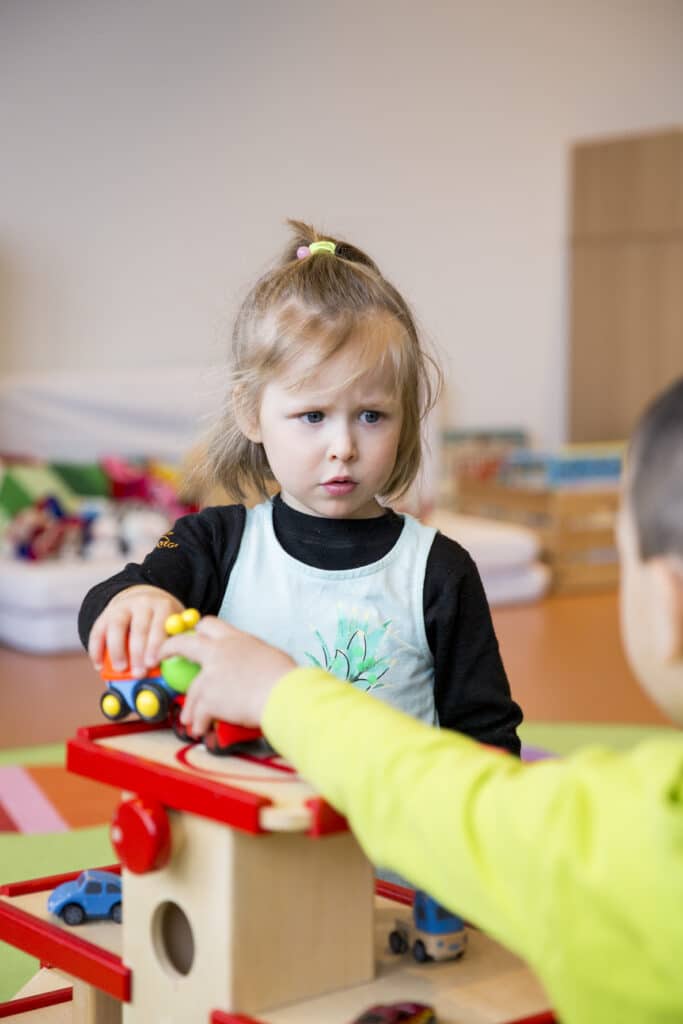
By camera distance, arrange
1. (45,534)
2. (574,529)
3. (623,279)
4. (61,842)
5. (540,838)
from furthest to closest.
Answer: (623,279) → (574,529) → (45,534) → (61,842) → (540,838)

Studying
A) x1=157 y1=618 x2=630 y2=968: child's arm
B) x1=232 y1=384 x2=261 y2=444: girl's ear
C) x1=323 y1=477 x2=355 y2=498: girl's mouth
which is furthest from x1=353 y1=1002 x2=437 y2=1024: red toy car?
x1=232 y1=384 x2=261 y2=444: girl's ear

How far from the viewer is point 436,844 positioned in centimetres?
76

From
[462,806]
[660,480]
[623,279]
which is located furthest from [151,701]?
[623,279]

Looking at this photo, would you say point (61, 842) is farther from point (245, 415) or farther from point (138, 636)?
point (138, 636)

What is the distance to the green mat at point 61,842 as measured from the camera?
1.62m

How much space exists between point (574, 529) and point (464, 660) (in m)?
3.22

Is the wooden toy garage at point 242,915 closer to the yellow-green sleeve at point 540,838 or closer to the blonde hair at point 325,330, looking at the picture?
the yellow-green sleeve at point 540,838

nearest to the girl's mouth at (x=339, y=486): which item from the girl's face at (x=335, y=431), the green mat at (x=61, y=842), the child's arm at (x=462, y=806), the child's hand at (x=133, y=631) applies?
the girl's face at (x=335, y=431)

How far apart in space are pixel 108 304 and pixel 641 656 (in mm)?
3943

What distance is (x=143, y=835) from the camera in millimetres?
903

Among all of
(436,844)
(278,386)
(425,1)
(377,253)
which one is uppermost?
(425,1)

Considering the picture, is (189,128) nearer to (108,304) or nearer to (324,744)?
(108,304)

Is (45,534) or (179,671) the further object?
(45,534)

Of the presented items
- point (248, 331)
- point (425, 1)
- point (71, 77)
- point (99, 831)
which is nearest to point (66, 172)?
point (71, 77)
